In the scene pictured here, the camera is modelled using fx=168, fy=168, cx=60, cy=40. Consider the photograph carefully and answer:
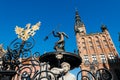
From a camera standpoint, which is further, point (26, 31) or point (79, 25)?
point (79, 25)

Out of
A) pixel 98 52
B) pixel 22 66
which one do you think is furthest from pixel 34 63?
pixel 98 52

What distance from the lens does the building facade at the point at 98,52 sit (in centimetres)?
2992

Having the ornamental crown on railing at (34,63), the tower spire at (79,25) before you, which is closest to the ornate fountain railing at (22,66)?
the ornamental crown on railing at (34,63)

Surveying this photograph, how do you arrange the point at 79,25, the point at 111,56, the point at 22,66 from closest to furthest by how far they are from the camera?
the point at 22,66 → the point at 111,56 → the point at 79,25

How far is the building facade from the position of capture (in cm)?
2992

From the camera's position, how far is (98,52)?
106ft

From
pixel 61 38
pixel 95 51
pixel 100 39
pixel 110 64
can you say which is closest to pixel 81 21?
pixel 100 39

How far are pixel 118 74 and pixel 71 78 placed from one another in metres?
27.3

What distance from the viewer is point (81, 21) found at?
4453cm

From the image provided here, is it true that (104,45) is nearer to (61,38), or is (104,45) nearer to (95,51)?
(95,51)

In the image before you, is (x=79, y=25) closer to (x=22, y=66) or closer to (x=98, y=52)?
(x=98, y=52)

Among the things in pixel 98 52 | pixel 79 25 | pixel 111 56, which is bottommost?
pixel 111 56

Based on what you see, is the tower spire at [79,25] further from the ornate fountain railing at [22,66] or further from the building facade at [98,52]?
the ornate fountain railing at [22,66]

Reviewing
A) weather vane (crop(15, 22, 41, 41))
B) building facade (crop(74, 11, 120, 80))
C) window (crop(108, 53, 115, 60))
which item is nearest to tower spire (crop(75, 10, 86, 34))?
building facade (crop(74, 11, 120, 80))
